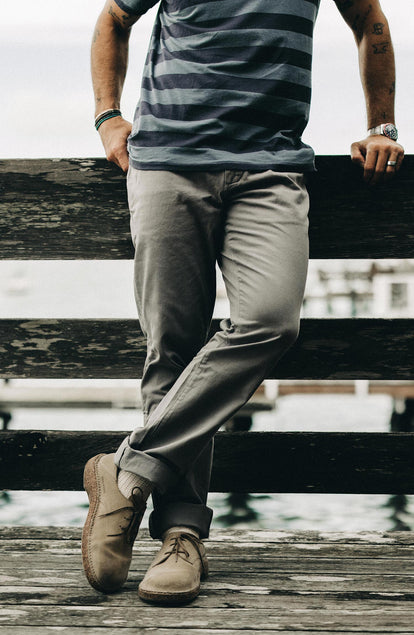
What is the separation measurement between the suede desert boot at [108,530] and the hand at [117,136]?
2.60 feet

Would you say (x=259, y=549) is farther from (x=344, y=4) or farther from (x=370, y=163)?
(x=344, y=4)

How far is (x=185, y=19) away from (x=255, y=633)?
4.39ft

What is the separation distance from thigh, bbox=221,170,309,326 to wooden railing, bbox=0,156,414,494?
1.47 feet

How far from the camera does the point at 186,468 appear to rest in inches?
63.2

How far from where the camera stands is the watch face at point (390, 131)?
1925 mm

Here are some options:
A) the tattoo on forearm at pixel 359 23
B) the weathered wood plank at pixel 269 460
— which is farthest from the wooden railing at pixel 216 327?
the tattoo on forearm at pixel 359 23

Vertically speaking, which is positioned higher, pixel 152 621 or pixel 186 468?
pixel 186 468

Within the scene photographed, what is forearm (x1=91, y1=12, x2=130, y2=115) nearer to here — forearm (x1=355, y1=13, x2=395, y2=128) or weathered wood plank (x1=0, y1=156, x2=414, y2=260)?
weathered wood plank (x1=0, y1=156, x2=414, y2=260)

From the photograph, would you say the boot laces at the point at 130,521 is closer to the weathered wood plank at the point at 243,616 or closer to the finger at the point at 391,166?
the weathered wood plank at the point at 243,616

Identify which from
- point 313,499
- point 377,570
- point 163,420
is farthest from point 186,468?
point 313,499

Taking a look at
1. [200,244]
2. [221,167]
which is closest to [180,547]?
[200,244]

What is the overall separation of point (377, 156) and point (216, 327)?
646mm

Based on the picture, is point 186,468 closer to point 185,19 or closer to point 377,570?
point 377,570

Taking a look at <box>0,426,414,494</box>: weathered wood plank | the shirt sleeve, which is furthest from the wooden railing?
the shirt sleeve
